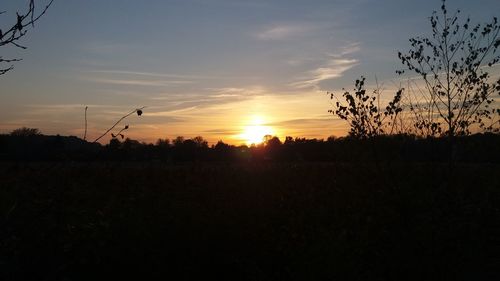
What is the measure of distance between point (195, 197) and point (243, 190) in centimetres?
207

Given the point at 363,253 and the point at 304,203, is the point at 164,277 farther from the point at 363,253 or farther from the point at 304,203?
the point at 304,203

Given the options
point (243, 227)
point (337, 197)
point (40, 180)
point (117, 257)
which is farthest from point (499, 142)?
point (40, 180)

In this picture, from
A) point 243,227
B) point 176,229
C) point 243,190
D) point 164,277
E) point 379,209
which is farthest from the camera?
point 243,190

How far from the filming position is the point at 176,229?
5.81m

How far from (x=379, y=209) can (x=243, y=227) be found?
104 inches

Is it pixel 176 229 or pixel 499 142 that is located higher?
pixel 499 142

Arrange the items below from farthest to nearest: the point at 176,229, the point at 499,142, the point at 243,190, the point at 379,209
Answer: the point at 243,190, the point at 499,142, the point at 379,209, the point at 176,229

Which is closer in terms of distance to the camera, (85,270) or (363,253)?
(85,270)

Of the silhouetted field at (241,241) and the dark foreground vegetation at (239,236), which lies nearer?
the dark foreground vegetation at (239,236)

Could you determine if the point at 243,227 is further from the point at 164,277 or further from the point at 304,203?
the point at 304,203

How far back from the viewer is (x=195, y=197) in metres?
8.52

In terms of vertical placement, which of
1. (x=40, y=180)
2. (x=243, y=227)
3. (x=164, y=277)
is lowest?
(x=164, y=277)

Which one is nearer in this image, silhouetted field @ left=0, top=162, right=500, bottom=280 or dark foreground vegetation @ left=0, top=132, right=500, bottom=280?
dark foreground vegetation @ left=0, top=132, right=500, bottom=280

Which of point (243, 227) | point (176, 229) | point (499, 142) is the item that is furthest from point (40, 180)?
point (499, 142)
